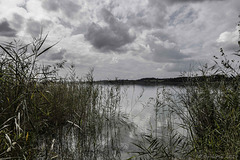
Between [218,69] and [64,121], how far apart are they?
4.64 meters

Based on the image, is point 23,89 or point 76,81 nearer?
point 23,89

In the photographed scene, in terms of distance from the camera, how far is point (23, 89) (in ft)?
6.87

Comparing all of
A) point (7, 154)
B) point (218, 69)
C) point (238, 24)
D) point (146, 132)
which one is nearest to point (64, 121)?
point (146, 132)

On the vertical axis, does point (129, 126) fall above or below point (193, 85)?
below

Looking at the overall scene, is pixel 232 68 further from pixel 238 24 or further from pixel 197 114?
pixel 197 114

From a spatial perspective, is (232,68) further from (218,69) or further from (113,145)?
(113,145)

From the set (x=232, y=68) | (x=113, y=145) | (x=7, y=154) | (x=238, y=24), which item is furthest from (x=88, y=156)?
(x=238, y=24)

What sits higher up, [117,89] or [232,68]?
[232,68]

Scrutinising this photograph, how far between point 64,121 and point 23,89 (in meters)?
3.16

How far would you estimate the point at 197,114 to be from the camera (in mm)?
3488

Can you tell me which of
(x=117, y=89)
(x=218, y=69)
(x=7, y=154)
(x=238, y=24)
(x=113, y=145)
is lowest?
(x=113, y=145)

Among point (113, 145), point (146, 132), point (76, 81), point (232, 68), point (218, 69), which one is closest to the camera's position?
point (232, 68)

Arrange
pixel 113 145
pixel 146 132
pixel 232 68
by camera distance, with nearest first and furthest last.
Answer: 1. pixel 232 68
2. pixel 113 145
3. pixel 146 132

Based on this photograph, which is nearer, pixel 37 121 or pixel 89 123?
pixel 37 121
